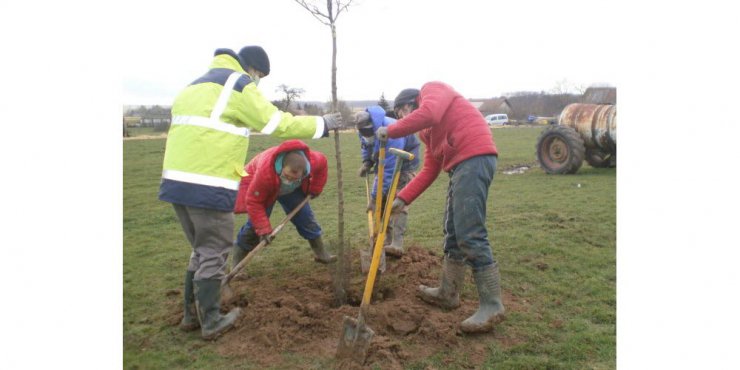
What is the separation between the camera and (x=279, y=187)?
4.16 m

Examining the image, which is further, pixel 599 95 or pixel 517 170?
pixel 517 170

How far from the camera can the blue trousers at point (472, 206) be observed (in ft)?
10.8

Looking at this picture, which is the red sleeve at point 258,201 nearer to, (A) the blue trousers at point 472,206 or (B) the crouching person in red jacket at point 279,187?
(B) the crouching person in red jacket at point 279,187

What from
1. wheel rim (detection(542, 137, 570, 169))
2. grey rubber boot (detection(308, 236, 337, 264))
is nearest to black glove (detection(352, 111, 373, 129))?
grey rubber boot (detection(308, 236, 337, 264))

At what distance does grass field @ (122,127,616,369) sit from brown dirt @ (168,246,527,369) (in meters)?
0.09

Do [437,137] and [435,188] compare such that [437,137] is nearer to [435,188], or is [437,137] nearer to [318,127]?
[318,127]

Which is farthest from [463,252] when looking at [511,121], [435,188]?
[511,121]

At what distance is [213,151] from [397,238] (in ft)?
8.05

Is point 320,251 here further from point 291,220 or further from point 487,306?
point 487,306

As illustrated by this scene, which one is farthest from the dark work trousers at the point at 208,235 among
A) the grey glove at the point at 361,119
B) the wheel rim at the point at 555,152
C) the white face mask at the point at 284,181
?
the wheel rim at the point at 555,152

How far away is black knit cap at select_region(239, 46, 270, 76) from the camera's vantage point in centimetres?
357

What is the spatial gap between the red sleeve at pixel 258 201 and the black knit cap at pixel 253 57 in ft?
3.04

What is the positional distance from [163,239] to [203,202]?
3.62 meters

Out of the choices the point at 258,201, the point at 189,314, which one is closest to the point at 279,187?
the point at 258,201
